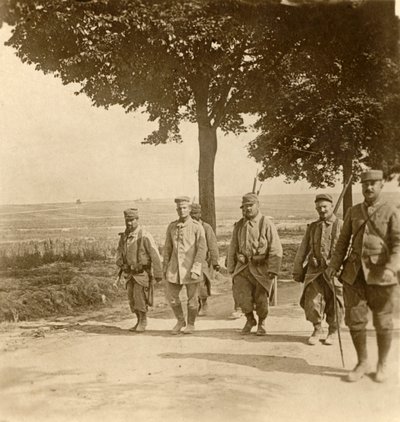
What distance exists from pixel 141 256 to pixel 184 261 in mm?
605

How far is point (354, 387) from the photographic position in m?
4.85

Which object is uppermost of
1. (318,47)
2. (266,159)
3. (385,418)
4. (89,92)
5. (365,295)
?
(318,47)

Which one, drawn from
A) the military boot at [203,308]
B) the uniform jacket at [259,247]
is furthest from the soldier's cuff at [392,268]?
the military boot at [203,308]

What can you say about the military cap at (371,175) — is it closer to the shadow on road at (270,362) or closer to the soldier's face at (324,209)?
the soldier's face at (324,209)

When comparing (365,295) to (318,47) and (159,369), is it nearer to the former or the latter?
(159,369)

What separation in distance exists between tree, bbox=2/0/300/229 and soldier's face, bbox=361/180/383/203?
4387mm

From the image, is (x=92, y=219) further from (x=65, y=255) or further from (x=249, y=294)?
(x=249, y=294)

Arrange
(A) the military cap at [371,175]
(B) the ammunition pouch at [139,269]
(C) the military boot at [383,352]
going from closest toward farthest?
1. (C) the military boot at [383,352]
2. (A) the military cap at [371,175]
3. (B) the ammunition pouch at [139,269]

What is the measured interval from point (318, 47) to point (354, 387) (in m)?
6.91

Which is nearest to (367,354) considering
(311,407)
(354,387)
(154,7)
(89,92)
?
(354,387)

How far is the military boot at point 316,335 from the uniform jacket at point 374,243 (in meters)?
1.14

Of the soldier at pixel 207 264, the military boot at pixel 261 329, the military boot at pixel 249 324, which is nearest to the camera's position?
the military boot at pixel 261 329

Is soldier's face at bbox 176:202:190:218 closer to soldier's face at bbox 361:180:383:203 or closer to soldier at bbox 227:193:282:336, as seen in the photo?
soldier at bbox 227:193:282:336

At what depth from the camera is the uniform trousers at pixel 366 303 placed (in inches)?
197
